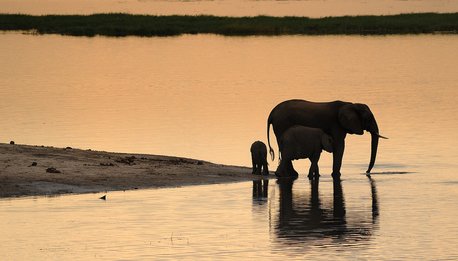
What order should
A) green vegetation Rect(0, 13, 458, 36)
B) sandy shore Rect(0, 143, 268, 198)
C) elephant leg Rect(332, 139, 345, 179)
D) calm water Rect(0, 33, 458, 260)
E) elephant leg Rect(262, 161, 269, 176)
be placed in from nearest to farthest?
calm water Rect(0, 33, 458, 260)
sandy shore Rect(0, 143, 268, 198)
elephant leg Rect(262, 161, 269, 176)
elephant leg Rect(332, 139, 345, 179)
green vegetation Rect(0, 13, 458, 36)

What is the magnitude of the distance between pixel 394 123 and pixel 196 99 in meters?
10.6

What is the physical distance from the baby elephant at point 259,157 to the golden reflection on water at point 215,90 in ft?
6.39

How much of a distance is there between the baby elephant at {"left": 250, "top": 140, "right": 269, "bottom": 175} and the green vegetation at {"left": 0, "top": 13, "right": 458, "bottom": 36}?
218 ft

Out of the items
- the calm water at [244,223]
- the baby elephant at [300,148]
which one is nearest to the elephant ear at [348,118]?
the baby elephant at [300,148]

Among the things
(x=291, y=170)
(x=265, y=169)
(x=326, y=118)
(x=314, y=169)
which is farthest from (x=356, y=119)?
(x=265, y=169)

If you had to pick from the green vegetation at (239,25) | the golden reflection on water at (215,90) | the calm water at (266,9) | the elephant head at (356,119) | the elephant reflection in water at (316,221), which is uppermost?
the calm water at (266,9)

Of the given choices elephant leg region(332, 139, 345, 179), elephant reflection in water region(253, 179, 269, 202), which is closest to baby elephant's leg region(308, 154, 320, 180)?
elephant leg region(332, 139, 345, 179)

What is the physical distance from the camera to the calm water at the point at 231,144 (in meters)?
18.7

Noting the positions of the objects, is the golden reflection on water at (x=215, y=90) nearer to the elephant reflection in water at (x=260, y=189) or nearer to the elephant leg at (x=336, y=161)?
the elephant leg at (x=336, y=161)

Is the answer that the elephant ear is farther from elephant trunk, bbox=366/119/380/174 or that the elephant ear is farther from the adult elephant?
elephant trunk, bbox=366/119/380/174

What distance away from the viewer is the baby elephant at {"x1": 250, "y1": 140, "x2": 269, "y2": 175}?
83.1ft

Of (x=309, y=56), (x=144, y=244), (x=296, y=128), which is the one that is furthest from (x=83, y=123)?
(x=309, y=56)

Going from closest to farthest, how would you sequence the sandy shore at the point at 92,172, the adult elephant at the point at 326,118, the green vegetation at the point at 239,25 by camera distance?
the sandy shore at the point at 92,172
the adult elephant at the point at 326,118
the green vegetation at the point at 239,25

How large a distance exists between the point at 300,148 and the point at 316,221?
5.03 m
